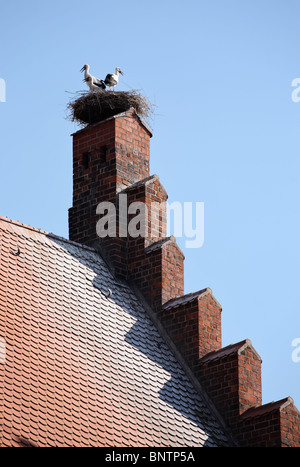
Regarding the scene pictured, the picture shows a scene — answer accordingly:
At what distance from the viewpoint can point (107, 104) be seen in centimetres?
2092

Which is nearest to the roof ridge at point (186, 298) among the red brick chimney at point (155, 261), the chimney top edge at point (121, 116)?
the red brick chimney at point (155, 261)

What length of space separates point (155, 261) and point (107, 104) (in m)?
3.60

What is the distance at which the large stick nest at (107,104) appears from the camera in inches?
822

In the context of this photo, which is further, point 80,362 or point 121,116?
point 121,116

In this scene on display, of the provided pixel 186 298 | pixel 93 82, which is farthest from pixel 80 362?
pixel 93 82

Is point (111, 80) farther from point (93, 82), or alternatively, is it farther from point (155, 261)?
point (155, 261)

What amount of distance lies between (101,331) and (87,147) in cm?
496

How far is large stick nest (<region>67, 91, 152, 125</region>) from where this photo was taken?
20891 millimetres

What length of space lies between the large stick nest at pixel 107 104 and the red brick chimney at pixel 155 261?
28cm

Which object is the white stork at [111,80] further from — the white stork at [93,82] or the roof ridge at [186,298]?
the roof ridge at [186,298]

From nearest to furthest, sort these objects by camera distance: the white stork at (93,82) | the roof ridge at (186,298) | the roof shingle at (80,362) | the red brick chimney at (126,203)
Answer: the roof shingle at (80,362) → the roof ridge at (186,298) → the red brick chimney at (126,203) → the white stork at (93,82)

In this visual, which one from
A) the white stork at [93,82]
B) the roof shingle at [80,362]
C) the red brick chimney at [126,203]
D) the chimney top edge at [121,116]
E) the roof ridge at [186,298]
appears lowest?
the roof shingle at [80,362]

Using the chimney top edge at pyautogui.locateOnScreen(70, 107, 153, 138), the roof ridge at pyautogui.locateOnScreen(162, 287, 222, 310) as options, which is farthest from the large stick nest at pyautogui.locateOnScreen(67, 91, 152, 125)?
the roof ridge at pyautogui.locateOnScreen(162, 287, 222, 310)
